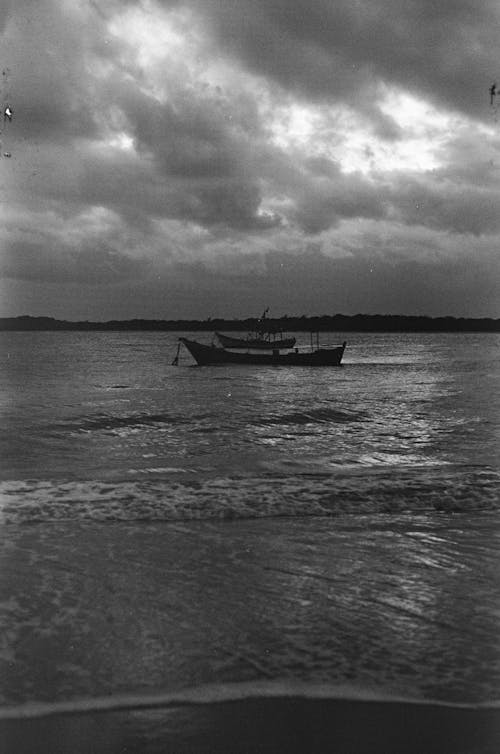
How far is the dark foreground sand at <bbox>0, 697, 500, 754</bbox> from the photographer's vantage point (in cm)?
332

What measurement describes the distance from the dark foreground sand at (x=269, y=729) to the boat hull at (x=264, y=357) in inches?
2558

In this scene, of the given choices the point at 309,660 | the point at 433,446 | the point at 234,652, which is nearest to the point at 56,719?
the point at 234,652

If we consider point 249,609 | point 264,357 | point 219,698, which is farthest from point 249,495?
point 264,357

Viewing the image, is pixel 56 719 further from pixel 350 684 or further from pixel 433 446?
pixel 433 446

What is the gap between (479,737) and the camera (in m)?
3.38

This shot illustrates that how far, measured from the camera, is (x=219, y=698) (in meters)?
3.85

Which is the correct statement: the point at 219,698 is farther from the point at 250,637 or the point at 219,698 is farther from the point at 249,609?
the point at 249,609

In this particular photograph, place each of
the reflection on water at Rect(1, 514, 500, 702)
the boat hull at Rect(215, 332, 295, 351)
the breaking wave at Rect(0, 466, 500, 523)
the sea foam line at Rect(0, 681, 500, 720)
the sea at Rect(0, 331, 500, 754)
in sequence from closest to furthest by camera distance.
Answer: the sea foam line at Rect(0, 681, 500, 720) → the sea at Rect(0, 331, 500, 754) → the reflection on water at Rect(1, 514, 500, 702) → the breaking wave at Rect(0, 466, 500, 523) → the boat hull at Rect(215, 332, 295, 351)

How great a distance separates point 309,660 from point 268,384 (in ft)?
152

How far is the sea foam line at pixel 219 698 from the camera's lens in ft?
12.2

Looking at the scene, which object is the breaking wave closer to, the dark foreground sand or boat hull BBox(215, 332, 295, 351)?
the dark foreground sand

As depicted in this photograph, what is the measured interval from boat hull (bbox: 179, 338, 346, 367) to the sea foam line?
64.7m

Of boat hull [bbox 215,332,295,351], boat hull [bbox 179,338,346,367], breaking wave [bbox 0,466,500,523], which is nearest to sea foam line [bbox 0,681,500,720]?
breaking wave [bbox 0,466,500,523]

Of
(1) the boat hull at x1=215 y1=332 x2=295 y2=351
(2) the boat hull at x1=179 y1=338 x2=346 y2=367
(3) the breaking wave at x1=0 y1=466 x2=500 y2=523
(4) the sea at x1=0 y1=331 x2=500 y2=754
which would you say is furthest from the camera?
(1) the boat hull at x1=215 y1=332 x2=295 y2=351
